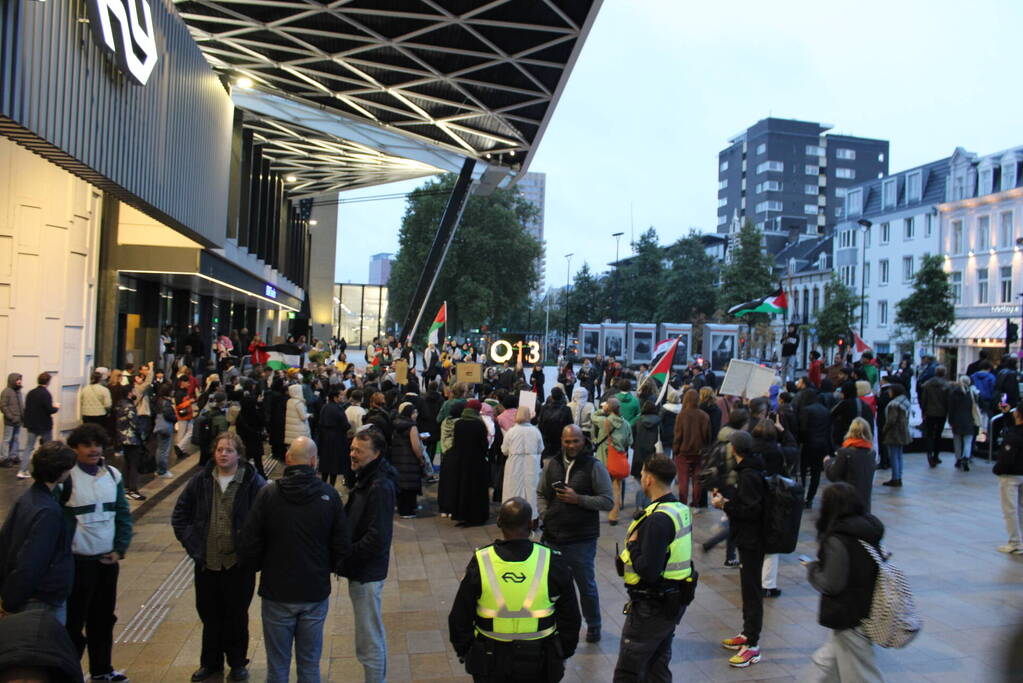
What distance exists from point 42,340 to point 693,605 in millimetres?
12059

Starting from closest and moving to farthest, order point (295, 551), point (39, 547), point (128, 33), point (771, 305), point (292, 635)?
point (39, 547), point (295, 551), point (292, 635), point (128, 33), point (771, 305)

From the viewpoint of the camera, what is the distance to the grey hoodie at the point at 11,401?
12078mm

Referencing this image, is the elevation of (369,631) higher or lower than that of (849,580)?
lower

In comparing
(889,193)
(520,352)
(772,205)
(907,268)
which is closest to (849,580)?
(520,352)

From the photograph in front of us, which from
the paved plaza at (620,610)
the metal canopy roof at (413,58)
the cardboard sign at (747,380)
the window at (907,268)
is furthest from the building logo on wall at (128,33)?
the window at (907,268)

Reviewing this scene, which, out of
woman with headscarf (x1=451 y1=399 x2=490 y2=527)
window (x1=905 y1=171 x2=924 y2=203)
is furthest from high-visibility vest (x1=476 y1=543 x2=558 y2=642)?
window (x1=905 y1=171 x2=924 y2=203)

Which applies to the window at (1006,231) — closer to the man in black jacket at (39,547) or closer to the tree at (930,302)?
the tree at (930,302)

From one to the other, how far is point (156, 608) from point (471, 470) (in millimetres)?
4308

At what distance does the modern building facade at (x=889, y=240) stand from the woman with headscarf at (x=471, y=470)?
45.1 metres

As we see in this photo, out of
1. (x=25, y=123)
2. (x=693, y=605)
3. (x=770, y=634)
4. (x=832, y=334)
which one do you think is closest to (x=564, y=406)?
(x=693, y=605)

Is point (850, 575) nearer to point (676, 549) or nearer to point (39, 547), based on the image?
point (676, 549)

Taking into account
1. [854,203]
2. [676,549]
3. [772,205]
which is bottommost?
[676,549]

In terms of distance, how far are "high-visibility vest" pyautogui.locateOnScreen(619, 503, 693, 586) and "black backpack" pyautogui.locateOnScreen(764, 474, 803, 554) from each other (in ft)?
5.04

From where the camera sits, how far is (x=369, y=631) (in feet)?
16.4
